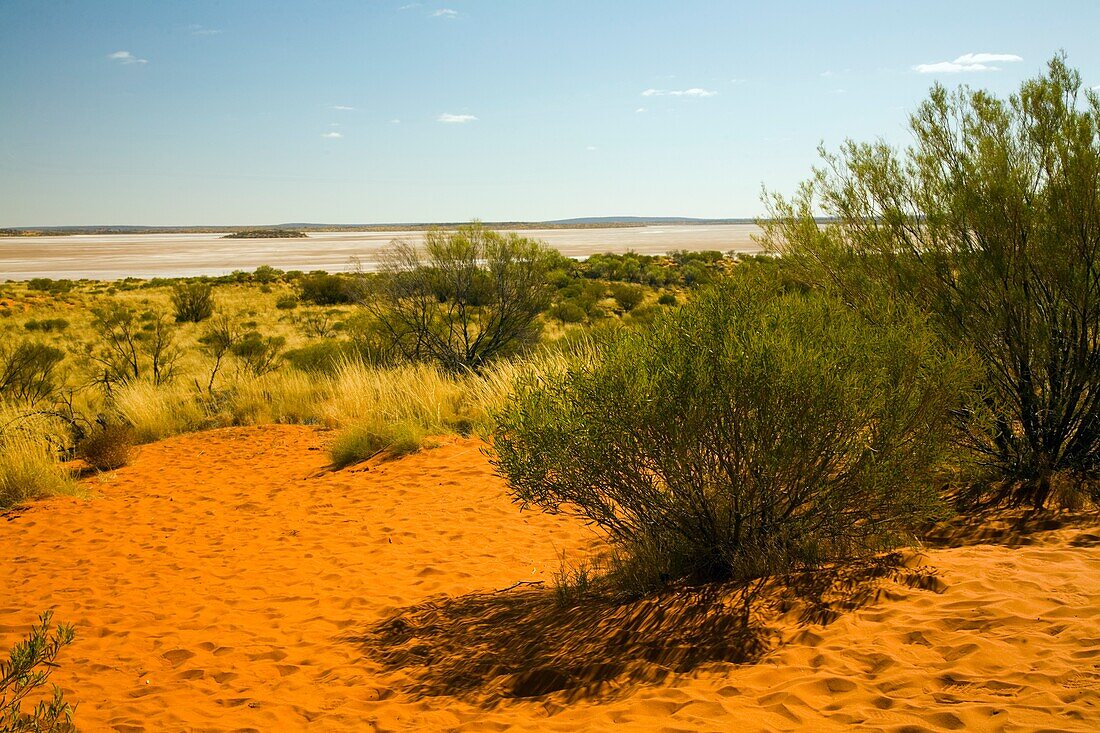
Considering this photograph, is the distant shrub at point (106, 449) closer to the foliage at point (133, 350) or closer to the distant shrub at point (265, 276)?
the foliage at point (133, 350)

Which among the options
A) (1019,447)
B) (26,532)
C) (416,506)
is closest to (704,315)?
(1019,447)

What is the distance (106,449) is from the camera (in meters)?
11.3

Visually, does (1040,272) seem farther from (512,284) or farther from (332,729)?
(512,284)

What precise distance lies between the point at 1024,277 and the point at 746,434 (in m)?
3.82

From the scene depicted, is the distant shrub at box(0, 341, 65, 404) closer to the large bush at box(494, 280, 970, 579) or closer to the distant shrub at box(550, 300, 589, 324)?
the large bush at box(494, 280, 970, 579)

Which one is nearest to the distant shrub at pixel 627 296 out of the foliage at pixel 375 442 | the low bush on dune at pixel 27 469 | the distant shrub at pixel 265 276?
the foliage at pixel 375 442

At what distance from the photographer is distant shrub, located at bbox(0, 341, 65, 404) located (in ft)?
48.4

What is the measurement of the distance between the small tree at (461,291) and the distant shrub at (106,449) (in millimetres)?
6108

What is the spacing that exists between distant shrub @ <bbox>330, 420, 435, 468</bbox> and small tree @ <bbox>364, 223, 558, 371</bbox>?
4.55 m

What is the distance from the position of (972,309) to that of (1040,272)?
64cm

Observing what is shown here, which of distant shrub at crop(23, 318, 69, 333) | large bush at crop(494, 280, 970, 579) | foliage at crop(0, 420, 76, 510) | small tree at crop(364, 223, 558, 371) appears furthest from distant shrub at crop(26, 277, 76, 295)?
large bush at crop(494, 280, 970, 579)

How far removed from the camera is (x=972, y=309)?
724 cm

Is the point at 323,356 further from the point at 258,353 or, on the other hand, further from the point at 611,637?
the point at 611,637

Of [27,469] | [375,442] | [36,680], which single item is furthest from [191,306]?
[36,680]
